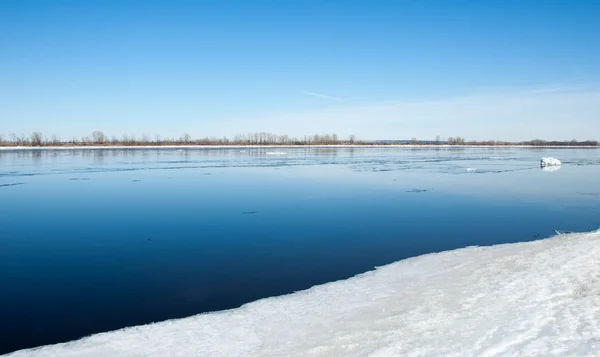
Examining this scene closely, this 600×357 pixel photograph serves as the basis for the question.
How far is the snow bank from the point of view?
3.76 metres

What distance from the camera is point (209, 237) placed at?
8.81 metres

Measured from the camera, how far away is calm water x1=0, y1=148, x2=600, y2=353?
5.39m

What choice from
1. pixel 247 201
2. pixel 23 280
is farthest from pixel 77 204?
pixel 23 280

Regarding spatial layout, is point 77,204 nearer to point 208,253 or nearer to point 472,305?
point 208,253

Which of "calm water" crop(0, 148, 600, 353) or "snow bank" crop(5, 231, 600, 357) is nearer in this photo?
"snow bank" crop(5, 231, 600, 357)

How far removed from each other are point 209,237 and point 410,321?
5289mm

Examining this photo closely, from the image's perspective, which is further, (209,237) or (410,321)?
(209,237)

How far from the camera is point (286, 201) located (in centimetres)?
1362

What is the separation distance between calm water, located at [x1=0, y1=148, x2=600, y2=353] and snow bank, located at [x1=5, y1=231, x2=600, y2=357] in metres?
0.54

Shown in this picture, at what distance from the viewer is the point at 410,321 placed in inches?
176

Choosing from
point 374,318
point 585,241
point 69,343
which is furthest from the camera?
point 585,241

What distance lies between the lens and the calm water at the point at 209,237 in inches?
212

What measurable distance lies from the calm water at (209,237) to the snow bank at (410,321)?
21.2 inches

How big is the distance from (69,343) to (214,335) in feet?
4.65
